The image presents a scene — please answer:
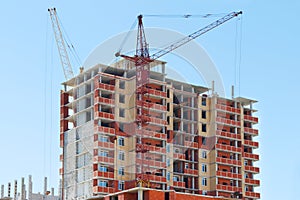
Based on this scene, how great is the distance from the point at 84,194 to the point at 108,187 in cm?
496

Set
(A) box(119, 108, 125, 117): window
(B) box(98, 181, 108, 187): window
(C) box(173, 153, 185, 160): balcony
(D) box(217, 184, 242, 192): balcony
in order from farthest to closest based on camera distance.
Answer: (D) box(217, 184, 242, 192): balcony → (C) box(173, 153, 185, 160): balcony → (A) box(119, 108, 125, 117): window → (B) box(98, 181, 108, 187): window

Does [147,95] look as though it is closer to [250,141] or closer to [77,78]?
[77,78]

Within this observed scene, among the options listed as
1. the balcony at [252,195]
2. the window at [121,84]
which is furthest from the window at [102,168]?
the balcony at [252,195]

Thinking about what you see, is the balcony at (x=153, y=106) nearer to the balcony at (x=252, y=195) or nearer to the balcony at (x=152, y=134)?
the balcony at (x=152, y=134)

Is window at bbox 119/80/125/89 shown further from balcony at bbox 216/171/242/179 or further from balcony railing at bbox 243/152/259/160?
balcony railing at bbox 243/152/259/160

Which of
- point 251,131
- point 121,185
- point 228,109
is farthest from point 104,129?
point 251,131

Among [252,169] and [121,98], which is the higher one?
[121,98]

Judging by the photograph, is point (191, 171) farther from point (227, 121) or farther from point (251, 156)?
point (251, 156)

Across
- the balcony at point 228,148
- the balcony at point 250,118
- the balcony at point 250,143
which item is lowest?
the balcony at point 228,148

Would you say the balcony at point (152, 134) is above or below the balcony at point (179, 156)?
above

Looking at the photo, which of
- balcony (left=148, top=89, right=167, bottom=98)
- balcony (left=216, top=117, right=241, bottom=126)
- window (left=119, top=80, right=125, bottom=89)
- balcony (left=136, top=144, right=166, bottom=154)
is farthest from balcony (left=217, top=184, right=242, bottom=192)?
window (left=119, top=80, right=125, bottom=89)

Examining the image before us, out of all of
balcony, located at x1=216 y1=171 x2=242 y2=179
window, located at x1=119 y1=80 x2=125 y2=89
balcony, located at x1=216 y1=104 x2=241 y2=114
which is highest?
window, located at x1=119 y1=80 x2=125 y2=89

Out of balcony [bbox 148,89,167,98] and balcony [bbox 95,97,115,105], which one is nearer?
balcony [bbox 95,97,115,105]

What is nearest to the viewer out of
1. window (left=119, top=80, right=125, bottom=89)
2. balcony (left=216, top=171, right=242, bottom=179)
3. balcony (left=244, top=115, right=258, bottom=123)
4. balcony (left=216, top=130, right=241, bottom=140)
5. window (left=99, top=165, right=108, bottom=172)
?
window (left=99, top=165, right=108, bottom=172)
